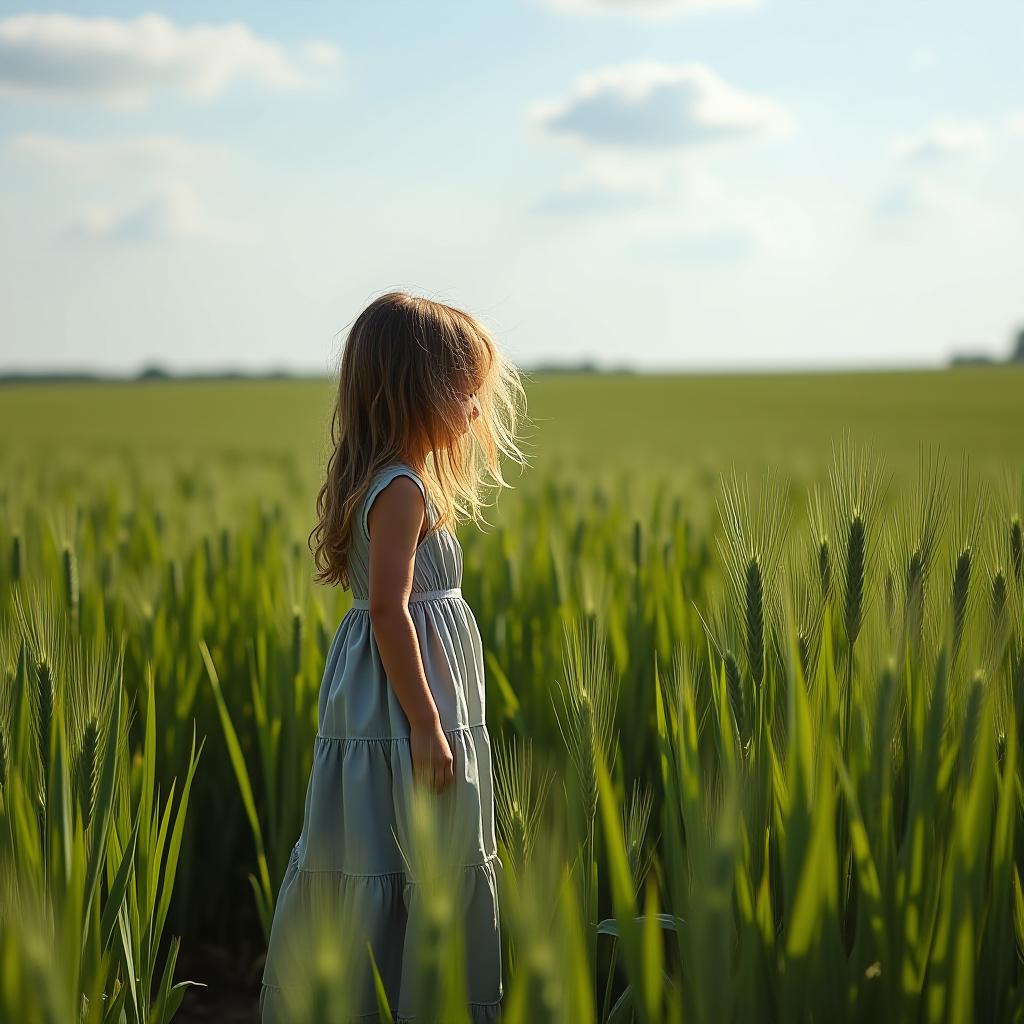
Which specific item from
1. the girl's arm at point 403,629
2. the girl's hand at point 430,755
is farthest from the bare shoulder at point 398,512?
the girl's hand at point 430,755

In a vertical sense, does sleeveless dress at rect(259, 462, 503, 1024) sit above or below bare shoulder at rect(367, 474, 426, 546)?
below

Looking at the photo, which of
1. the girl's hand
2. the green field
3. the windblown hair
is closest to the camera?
the green field

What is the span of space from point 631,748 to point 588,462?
5.68 m

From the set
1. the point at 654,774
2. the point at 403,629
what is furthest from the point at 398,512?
the point at 654,774

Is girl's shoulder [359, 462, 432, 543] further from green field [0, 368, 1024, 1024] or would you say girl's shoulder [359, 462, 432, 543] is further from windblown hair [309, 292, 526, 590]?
green field [0, 368, 1024, 1024]

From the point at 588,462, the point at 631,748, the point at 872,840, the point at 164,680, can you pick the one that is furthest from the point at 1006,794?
the point at 588,462

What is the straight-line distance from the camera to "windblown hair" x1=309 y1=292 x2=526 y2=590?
1.68m

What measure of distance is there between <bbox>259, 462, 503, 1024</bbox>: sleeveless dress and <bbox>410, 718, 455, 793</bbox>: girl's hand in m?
0.03

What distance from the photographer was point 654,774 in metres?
2.29

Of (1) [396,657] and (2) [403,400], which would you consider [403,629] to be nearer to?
(1) [396,657]

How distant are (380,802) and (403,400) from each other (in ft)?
1.99

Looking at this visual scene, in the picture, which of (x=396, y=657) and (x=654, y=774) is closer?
(x=396, y=657)

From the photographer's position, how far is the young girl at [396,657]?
1573 millimetres

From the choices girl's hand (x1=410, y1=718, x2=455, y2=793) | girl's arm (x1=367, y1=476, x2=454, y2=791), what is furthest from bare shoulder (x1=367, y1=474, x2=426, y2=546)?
girl's hand (x1=410, y1=718, x2=455, y2=793)
